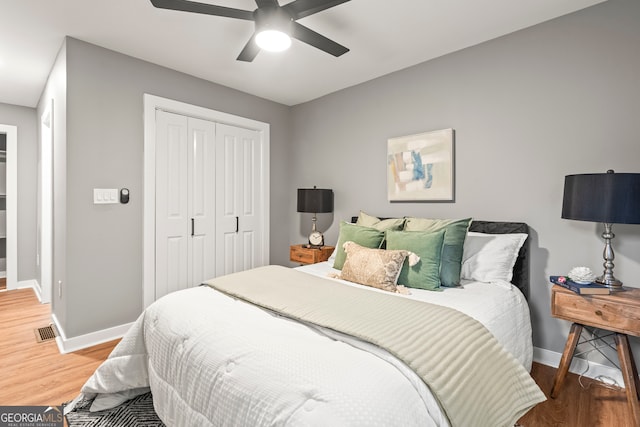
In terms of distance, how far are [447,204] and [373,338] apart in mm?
1941

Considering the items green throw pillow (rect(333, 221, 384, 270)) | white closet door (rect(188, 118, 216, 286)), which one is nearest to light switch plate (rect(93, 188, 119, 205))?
white closet door (rect(188, 118, 216, 286))

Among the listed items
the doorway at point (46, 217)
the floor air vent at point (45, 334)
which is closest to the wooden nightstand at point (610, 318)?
the floor air vent at point (45, 334)

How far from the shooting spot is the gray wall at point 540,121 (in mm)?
2072

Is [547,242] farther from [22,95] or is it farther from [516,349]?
[22,95]

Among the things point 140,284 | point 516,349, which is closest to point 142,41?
point 140,284

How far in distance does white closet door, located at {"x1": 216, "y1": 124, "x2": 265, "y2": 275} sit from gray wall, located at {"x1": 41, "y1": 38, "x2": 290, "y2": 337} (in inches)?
31.2

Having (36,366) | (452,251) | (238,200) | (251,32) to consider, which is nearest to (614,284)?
(452,251)

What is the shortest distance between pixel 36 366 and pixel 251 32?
2.96 metres

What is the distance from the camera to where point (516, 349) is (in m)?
1.88

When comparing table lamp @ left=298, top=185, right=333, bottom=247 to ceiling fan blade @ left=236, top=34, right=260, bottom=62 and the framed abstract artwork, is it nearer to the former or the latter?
the framed abstract artwork

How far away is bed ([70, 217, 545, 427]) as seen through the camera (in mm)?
993

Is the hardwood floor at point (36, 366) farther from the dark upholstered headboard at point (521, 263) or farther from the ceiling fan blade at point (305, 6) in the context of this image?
the dark upholstered headboard at point (521, 263)

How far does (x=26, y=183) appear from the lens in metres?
4.32

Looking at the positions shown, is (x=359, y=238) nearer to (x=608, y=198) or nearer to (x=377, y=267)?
(x=377, y=267)
